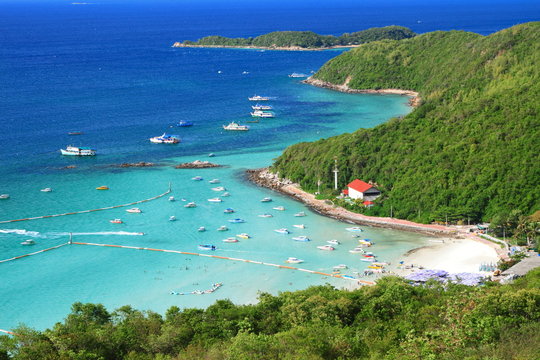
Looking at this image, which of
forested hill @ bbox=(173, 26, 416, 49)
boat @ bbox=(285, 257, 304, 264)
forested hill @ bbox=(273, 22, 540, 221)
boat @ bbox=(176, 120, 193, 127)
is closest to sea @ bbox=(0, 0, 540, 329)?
boat @ bbox=(285, 257, 304, 264)

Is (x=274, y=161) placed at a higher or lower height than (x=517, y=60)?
lower

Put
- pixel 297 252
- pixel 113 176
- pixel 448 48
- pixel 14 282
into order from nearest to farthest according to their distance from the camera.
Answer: pixel 14 282, pixel 297 252, pixel 113 176, pixel 448 48

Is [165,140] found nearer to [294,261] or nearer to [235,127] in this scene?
[235,127]

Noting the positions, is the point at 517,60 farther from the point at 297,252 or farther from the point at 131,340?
the point at 131,340

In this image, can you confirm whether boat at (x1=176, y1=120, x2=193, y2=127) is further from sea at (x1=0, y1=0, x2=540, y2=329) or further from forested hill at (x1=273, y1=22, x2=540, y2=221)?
forested hill at (x1=273, y1=22, x2=540, y2=221)

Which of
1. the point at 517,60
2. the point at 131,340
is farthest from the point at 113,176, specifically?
the point at 517,60

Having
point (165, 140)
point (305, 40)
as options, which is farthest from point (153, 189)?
point (305, 40)
